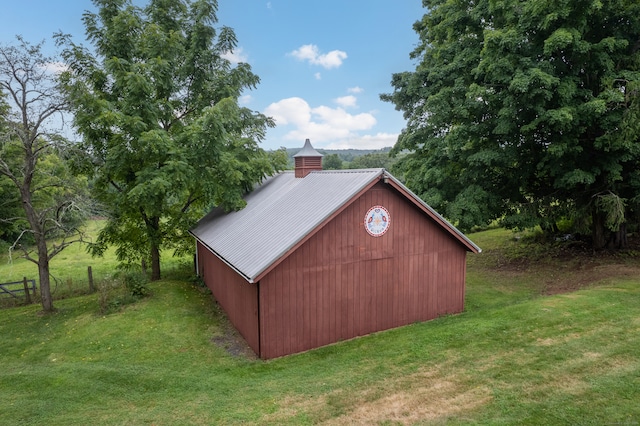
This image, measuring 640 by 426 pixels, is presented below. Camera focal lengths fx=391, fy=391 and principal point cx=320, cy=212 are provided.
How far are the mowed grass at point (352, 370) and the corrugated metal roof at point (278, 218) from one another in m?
2.52

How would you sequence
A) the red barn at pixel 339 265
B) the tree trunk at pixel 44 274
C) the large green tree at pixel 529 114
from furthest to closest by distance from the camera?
the tree trunk at pixel 44 274 < the large green tree at pixel 529 114 < the red barn at pixel 339 265

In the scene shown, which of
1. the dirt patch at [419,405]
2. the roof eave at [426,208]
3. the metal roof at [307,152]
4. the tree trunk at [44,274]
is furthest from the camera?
the metal roof at [307,152]

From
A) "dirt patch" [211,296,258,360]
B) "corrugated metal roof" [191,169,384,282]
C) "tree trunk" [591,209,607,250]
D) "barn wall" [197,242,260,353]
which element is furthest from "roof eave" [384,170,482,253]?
"tree trunk" [591,209,607,250]

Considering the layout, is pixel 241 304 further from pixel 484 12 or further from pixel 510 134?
pixel 484 12

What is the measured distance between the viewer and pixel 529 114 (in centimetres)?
1573

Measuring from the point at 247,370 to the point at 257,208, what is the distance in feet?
21.3

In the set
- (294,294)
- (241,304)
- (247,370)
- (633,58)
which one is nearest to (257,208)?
(241,304)

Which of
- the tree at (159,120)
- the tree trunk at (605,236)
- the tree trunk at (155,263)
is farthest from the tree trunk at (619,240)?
the tree trunk at (155,263)

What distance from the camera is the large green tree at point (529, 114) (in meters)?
13.9

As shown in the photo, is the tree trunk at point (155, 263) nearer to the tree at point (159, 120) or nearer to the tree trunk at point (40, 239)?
the tree at point (159, 120)

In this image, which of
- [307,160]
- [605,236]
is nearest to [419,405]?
[307,160]

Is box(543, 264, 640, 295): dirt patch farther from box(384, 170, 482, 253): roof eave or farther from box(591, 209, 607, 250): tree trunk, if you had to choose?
box(384, 170, 482, 253): roof eave

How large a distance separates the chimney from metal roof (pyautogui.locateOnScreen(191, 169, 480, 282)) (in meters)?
0.43

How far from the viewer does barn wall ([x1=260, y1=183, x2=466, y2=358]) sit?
9758mm
